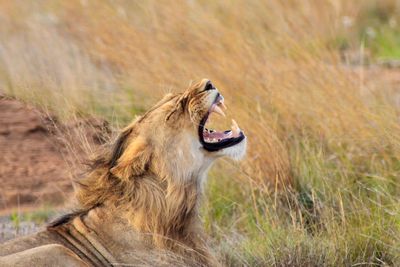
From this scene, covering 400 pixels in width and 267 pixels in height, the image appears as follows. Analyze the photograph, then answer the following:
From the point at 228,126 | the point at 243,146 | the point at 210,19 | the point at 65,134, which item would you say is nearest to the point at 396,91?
the point at 210,19

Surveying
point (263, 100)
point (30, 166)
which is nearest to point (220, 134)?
point (263, 100)

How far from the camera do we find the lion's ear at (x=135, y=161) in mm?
5125

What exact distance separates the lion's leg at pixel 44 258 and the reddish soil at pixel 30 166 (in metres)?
1.88

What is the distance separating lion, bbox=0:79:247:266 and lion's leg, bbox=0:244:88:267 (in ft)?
0.63

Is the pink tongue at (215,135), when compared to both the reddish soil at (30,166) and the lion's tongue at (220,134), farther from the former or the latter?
the reddish soil at (30,166)

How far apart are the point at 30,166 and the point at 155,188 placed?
2.24 m

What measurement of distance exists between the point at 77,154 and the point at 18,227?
0.58 m

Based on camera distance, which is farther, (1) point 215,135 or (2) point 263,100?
(2) point 263,100

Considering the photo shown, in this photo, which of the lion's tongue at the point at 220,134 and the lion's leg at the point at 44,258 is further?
the lion's tongue at the point at 220,134

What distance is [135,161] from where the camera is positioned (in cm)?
514

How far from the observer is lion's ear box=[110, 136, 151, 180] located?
512 cm

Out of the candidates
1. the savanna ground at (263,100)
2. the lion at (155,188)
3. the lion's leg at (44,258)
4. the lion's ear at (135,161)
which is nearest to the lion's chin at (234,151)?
the lion at (155,188)

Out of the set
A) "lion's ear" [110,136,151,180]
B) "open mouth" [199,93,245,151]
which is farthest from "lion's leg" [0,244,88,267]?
"open mouth" [199,93,245,151]

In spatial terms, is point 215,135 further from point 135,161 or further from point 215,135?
point 135,161
